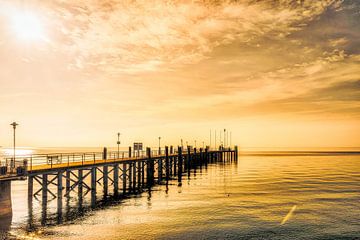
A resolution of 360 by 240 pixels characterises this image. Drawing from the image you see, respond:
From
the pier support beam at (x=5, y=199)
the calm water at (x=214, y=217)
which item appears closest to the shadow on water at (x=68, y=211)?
the calm water at (x=214, y=217)

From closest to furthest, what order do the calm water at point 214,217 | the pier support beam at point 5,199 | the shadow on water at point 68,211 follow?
the calm water at point 214,217
the pier support beam at point 5,199
the shadow on water at point 68,211

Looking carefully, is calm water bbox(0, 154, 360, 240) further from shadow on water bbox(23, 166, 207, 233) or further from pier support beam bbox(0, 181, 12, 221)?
pier support beam bbox(0, 181, 12, 221)

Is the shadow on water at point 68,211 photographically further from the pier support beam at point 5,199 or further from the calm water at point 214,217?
the pier support beam at point 5,199

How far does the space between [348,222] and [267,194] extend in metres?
14.8

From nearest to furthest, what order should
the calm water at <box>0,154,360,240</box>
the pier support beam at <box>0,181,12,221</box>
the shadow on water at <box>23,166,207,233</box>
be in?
the calm water at <box>0,154,360,240</box> < the pier support beam at <box>0,181,12,221</box> < the shadow on water at <box>23,166,207,233</box>

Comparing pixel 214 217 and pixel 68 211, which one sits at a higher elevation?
pixel 68 211

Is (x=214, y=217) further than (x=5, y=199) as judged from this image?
Yes

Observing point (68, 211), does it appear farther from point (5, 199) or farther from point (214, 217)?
point (214, 217)

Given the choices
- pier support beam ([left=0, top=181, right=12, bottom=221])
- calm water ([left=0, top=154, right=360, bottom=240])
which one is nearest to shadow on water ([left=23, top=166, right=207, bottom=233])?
calm water ([left=0, top=154, right=360, bottom=240])

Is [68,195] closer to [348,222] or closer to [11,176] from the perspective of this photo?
[11,176]

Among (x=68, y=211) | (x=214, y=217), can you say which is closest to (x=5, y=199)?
(x=68, y=211)

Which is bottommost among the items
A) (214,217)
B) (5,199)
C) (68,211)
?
(214,217)

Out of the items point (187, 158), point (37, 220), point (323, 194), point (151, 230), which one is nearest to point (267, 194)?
point (323, 194)

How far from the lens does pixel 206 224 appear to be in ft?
92.0
